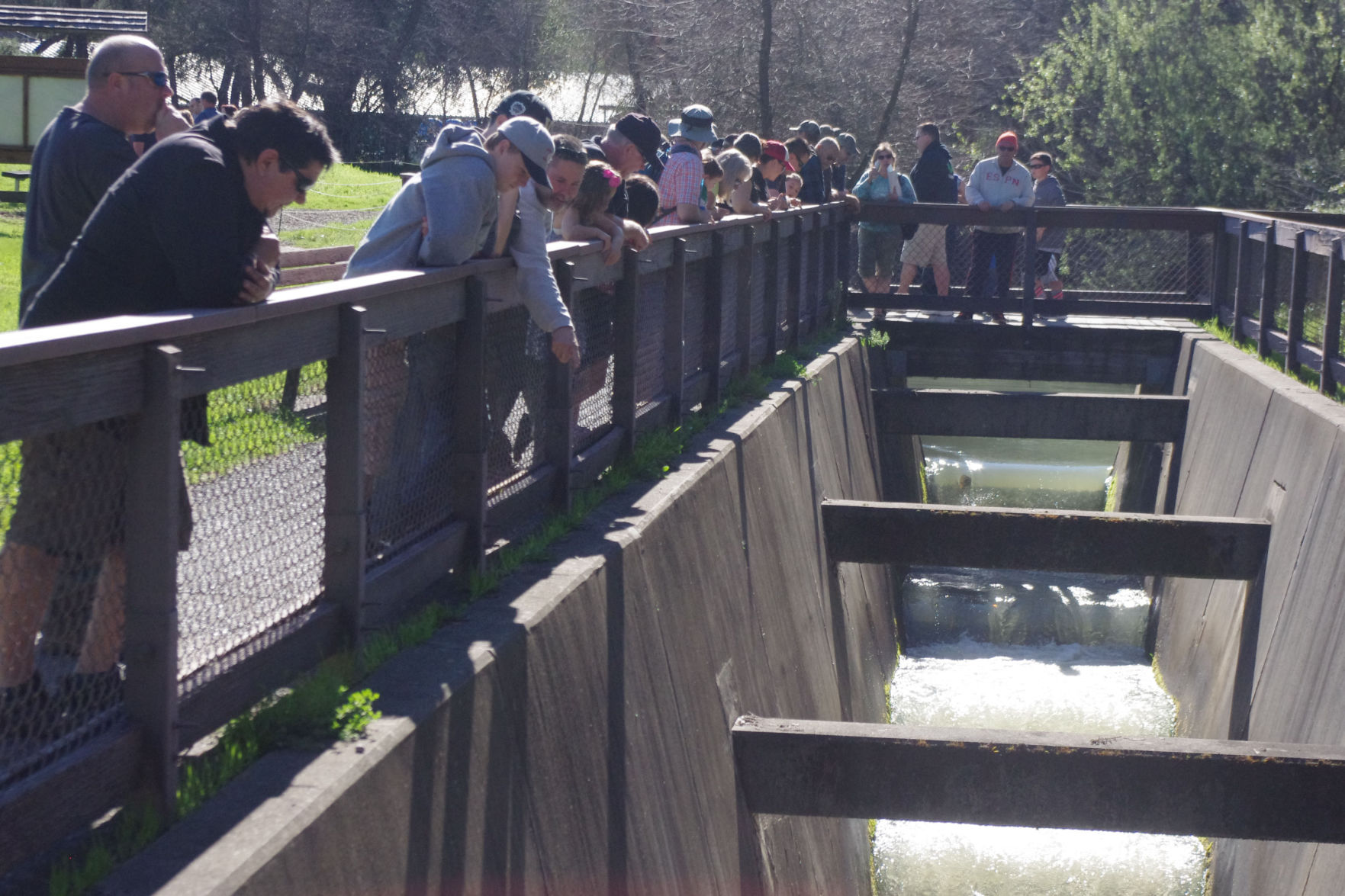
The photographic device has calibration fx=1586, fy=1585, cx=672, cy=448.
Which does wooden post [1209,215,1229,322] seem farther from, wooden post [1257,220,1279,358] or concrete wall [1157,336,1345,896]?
wooden post [1257,220,1279,358]

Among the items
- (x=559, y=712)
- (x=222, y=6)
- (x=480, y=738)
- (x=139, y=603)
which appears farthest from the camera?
(x=222, y=6)

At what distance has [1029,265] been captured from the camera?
648 inches

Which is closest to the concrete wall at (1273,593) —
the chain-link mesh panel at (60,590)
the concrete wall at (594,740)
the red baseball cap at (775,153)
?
the concrete wall at (594,740)

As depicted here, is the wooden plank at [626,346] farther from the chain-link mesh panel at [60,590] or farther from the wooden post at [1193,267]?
the wooden post at [1193,267]

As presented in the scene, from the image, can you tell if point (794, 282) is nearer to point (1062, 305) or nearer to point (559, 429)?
point (1062, 305)

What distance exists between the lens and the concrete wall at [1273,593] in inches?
334

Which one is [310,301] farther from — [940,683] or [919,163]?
[919,163]

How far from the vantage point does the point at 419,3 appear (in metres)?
45.2

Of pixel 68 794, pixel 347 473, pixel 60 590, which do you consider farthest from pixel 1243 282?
pixel 68 794

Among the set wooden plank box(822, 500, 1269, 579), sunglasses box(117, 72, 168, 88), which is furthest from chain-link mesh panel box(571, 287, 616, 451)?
wooden plank box(822, 500, 1269, 579)

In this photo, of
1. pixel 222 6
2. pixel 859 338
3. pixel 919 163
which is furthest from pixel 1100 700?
pixel 222 6

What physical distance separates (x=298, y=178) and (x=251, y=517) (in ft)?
2.85

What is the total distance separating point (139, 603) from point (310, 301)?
3.25 feet

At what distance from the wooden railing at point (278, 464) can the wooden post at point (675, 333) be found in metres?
1.10
